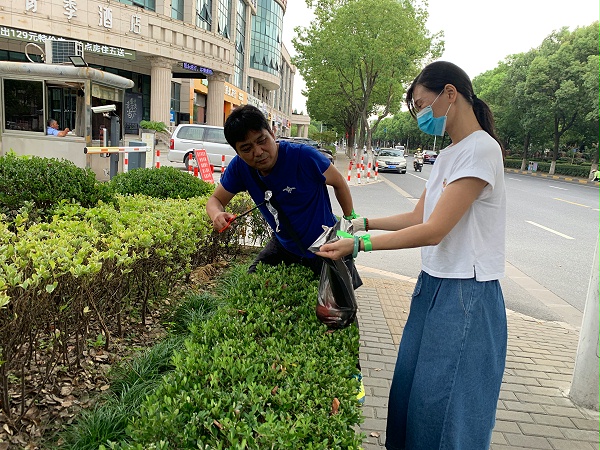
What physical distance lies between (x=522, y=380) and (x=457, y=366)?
217 centimetres

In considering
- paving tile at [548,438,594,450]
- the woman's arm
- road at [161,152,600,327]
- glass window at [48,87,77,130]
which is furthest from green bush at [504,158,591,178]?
the woman's arm

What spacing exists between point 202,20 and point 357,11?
11.1m

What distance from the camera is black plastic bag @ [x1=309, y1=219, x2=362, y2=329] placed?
206 centimetres

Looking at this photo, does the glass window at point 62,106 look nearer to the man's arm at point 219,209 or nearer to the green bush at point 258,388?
the man's arm at point 219,209

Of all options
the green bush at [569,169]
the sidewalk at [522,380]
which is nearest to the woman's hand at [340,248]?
the sidewalk at [522,380]

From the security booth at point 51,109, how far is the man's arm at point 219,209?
7.49 m

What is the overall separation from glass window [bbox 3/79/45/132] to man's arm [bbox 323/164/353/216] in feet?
27.9

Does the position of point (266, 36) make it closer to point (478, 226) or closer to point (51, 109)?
point (51, 109)

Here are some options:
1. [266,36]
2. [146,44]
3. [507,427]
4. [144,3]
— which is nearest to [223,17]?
[144,3]

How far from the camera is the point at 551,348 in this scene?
4.27 metres

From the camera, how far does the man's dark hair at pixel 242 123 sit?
2475 millimetres

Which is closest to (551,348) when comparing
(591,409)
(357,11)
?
(591,409)

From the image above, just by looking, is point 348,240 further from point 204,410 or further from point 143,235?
point 143,235

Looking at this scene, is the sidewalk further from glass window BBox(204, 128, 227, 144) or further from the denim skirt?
glass window BBox(204, 128, 227, 144)
